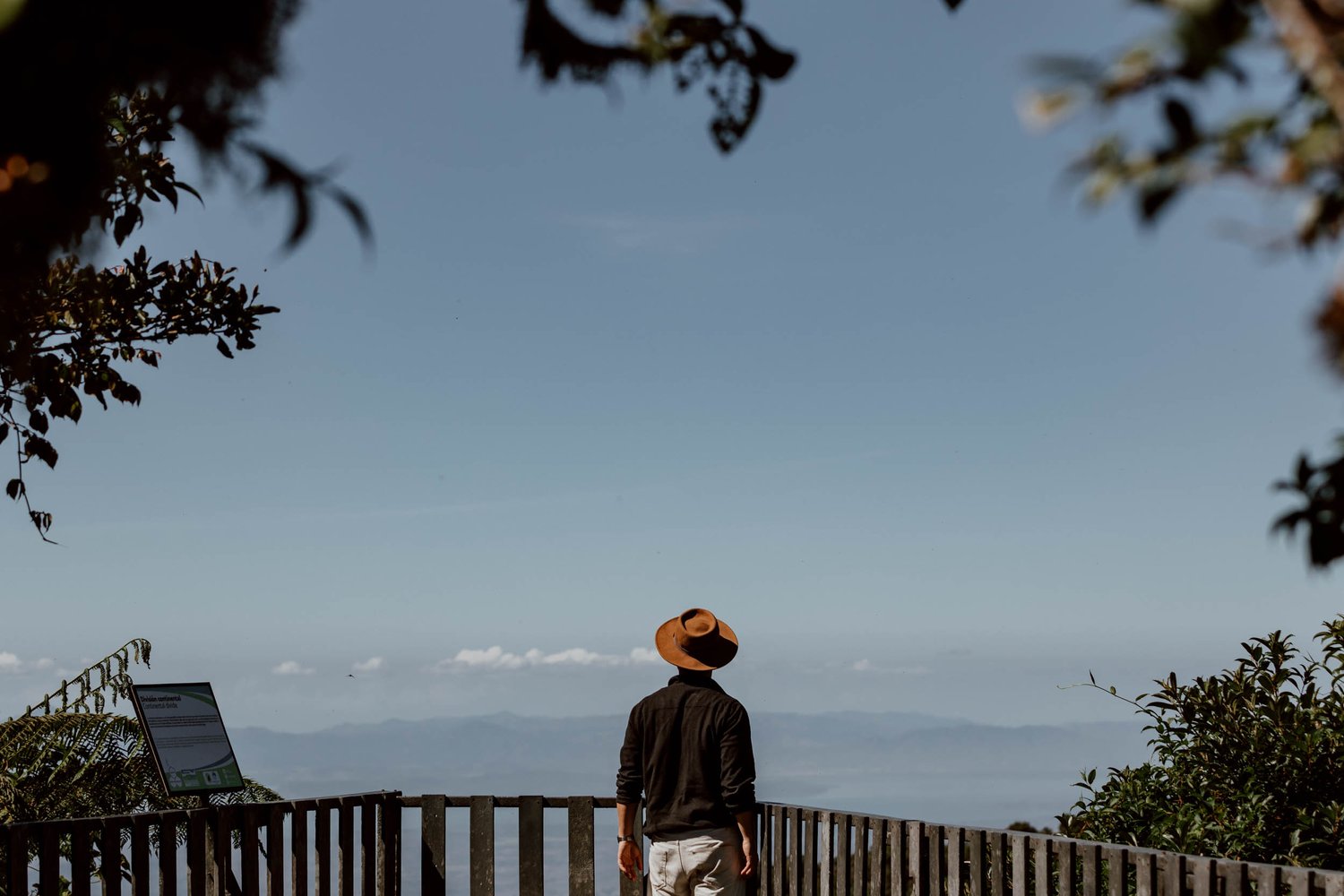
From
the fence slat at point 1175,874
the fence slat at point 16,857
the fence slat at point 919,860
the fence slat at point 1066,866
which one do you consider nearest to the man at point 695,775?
the fence slat at point 919,860

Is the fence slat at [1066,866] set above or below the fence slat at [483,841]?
above

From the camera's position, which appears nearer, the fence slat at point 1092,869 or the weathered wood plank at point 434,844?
the fence slat at point 1092,869

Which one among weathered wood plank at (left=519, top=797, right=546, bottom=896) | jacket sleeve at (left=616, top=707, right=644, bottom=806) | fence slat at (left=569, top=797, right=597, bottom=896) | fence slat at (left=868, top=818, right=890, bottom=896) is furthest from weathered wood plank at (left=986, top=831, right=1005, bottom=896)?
weathered wood plank at (left=519, top=797, right=546, bottom=896)

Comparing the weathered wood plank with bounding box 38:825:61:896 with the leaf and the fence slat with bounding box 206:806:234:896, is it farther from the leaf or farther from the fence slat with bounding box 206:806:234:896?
the leaf

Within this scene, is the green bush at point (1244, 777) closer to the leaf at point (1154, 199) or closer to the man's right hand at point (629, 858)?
the man's right hand at point (629, 858)

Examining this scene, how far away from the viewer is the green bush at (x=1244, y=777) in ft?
19.6

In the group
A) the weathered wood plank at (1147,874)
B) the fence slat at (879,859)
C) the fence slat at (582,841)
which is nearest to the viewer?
the weathered wood plank at (1147,874)

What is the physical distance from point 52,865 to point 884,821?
3.68 meters

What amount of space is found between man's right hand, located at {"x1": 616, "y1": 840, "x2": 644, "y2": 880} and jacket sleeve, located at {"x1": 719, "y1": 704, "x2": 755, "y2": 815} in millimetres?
871

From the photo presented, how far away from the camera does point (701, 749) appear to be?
6.54 meters

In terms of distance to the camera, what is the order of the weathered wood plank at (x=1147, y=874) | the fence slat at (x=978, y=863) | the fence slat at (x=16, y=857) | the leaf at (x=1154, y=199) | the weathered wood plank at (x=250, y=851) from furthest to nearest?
the weathered wood plank at (x=250, y=851) < the fence slat at (x=978, y=863) < the fence slat at (x=16, y=857) < the weathered wood plank at (x=1147, y=874) < the leaf at (x=1154, y=199)

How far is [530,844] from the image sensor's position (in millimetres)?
8023

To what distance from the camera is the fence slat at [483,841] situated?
26.1ft

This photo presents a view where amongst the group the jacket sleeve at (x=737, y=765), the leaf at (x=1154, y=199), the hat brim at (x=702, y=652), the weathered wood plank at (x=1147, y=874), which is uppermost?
the leaf at (x=1154, y=199)
